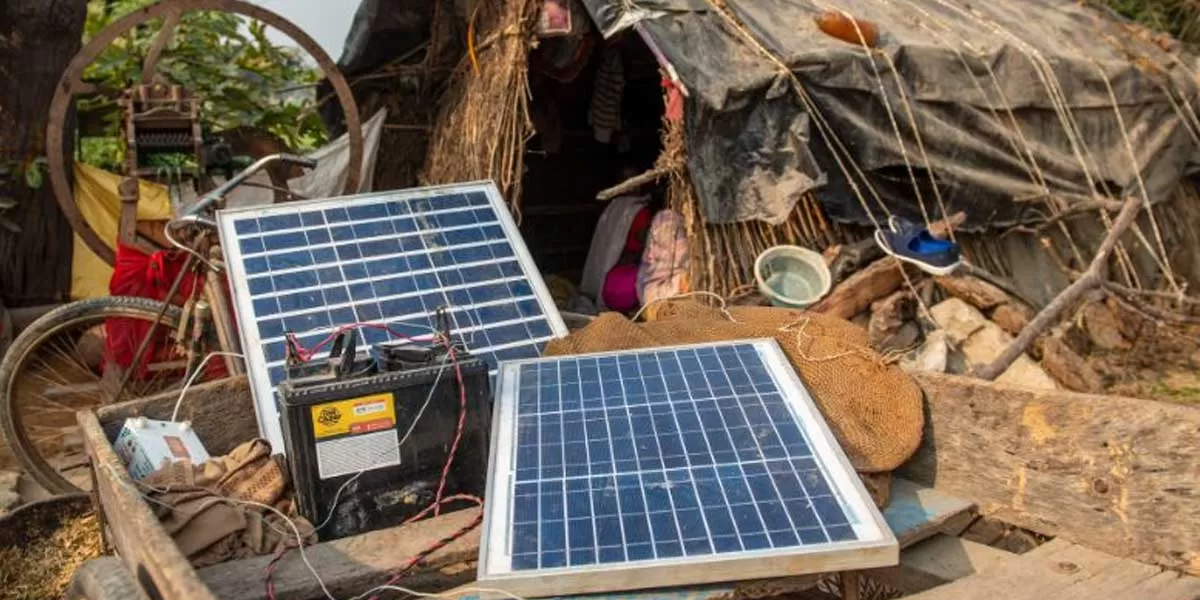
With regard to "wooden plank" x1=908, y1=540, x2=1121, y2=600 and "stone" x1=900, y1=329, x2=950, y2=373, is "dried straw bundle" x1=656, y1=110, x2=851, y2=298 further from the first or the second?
"wooden plank" x1=908, y1=540, x2=1121, y2=600

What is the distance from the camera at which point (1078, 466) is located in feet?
9.14

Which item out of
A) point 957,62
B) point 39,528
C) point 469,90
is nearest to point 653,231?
point 469,90

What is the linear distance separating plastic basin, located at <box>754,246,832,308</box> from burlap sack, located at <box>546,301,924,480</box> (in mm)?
2352

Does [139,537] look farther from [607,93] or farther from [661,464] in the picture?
[607,93]

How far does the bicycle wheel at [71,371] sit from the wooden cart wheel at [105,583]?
6.75 ft

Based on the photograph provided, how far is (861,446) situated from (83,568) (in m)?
2.14

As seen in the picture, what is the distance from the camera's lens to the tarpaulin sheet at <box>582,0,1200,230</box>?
247 inches

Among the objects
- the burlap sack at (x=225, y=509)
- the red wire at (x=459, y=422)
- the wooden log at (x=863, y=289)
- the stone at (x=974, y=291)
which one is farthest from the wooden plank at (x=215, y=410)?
the stone at (x=974, y=291)

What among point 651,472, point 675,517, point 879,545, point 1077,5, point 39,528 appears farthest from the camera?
point 1077,5

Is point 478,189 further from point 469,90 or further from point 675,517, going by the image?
point 469,90

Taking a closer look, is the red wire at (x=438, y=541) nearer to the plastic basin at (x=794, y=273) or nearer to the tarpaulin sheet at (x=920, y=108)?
the plastic basin at (x=794, y=273)

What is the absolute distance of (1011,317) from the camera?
6406mm

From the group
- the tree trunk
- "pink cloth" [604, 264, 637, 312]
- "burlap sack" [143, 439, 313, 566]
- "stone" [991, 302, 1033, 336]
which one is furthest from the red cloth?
"stone" [991, 302, 1033, 336]

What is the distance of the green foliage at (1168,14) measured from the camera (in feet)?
34.2
